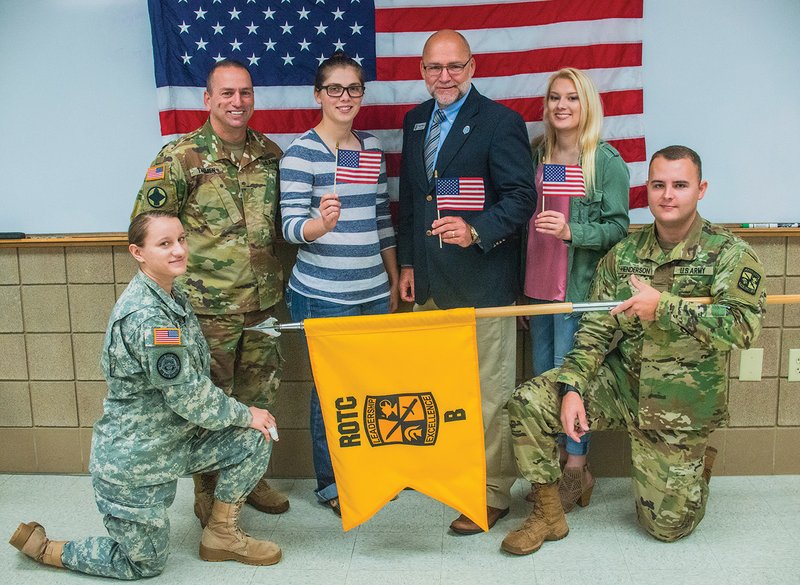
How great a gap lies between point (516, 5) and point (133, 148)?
1.73 m

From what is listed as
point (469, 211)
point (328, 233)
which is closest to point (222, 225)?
point (328, 233)

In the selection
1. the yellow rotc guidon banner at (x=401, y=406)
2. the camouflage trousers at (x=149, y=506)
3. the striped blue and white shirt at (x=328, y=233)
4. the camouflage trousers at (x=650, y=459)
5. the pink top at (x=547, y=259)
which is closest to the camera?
the camouflage trousers at (x=149, y=506)

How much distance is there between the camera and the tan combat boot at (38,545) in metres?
2.79

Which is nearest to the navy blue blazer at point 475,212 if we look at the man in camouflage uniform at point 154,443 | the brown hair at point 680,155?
the brown hair at point 680,155

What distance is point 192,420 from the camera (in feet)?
8.51

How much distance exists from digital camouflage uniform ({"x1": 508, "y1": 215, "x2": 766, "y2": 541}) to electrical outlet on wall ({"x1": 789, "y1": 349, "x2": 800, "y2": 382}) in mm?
679

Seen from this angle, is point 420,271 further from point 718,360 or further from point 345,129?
point 718,360

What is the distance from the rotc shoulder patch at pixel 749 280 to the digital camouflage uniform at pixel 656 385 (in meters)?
0.05

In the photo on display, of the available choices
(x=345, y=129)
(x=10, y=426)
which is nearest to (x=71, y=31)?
(x=345, y=129)

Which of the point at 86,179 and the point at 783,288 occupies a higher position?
the point at 86,179

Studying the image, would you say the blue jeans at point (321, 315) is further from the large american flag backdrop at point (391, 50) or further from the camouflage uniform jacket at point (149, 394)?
the large american flag backdrop at point (391, 50)

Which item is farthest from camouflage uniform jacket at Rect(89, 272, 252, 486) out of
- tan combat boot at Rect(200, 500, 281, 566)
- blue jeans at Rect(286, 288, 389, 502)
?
blue jeans at Rect(286, 288, 389, 502)

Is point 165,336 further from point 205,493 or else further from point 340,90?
point 340,90

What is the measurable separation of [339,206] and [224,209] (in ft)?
1.58
